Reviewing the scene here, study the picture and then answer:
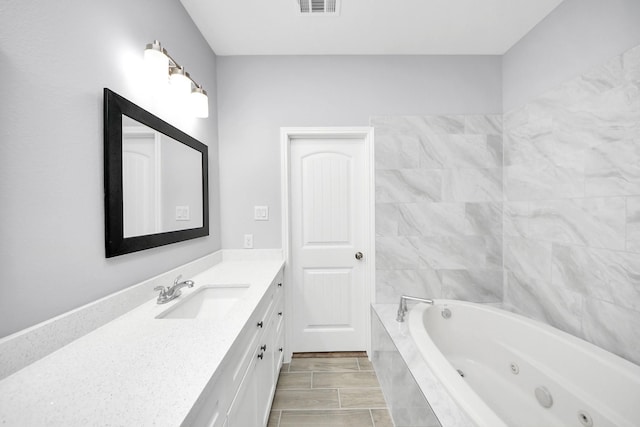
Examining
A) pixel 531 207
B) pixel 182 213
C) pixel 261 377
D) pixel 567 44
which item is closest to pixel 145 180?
pixel 182 213

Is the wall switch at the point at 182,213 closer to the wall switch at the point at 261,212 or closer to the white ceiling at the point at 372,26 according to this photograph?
the wall switch at the point at 261,212

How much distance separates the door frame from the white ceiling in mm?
658

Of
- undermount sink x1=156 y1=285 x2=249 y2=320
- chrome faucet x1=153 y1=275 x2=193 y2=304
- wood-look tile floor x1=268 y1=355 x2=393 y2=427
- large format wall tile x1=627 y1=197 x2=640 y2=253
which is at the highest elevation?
large format wall tile x1=627 y1=197 x2=640 y2=253

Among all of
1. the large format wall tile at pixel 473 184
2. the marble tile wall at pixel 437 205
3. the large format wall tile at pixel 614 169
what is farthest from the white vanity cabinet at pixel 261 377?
the large format wall tile at pixel 614 169

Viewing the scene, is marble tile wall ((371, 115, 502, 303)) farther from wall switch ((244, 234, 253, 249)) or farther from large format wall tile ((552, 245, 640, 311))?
wall switch ((244, 234, 253, 249))

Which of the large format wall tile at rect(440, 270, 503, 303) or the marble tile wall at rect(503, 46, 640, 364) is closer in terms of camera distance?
the marble tile wall at rect(503, 46, 640, 364)

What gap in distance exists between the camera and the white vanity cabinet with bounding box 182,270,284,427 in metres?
0.75

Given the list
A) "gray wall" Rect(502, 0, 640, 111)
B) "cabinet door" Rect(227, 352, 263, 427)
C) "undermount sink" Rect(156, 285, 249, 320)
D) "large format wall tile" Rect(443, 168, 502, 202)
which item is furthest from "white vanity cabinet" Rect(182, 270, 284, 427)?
"gray wall" Rect(502, 0, 640, 111)

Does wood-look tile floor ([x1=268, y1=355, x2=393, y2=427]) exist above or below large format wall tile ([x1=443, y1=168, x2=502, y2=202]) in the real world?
below

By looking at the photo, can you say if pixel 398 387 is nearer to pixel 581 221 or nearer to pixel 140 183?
pixel 581 221

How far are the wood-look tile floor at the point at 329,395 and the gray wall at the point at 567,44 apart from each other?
97.1 inches

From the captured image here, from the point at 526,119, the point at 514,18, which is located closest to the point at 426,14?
the point at 514,18

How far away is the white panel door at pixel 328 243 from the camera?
2.40 m

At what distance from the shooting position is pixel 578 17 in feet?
5.35
